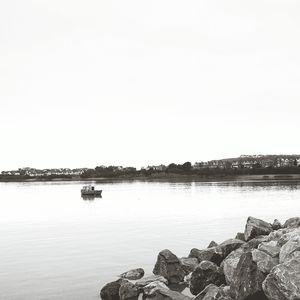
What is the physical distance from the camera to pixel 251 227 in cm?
2461

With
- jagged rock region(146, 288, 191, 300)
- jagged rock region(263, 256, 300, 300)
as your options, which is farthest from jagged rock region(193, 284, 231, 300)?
jagged rock region(263, 256, 300, 300)

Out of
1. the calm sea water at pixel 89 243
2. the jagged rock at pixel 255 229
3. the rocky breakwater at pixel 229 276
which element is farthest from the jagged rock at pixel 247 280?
the jagged rock at pixel 255 229

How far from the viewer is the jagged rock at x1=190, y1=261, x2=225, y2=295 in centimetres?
1822

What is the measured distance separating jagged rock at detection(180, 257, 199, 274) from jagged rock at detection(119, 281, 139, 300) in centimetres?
367

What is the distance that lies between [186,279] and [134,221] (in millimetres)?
28406

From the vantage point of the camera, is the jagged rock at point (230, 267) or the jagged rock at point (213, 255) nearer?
the jagged rock at point (230, 267)

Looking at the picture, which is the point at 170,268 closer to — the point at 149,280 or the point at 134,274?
the point at 149,280

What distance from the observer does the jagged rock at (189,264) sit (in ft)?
68.5

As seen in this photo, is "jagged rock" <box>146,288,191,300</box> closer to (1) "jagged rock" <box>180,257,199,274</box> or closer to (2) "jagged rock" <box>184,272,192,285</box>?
(2) "jagged rock" <box>184,272,192,285</box>

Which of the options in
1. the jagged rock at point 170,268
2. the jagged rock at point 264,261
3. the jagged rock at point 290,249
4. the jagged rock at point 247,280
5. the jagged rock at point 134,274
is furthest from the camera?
the jagged rock at point 134,274

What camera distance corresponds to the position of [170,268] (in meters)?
20.5

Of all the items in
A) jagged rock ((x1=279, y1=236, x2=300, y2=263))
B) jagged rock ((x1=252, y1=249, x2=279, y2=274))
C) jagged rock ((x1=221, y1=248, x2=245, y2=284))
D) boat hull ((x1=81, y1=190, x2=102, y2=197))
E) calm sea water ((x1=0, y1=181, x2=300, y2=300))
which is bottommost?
calm sea water ((x1=0, y1=181, x2=300, y2=300))

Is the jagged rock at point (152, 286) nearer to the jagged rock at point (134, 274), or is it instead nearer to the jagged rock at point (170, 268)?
the jagged rock at point (170, 268)

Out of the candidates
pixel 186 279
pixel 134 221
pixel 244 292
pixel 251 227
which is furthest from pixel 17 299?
pixel 134 221
